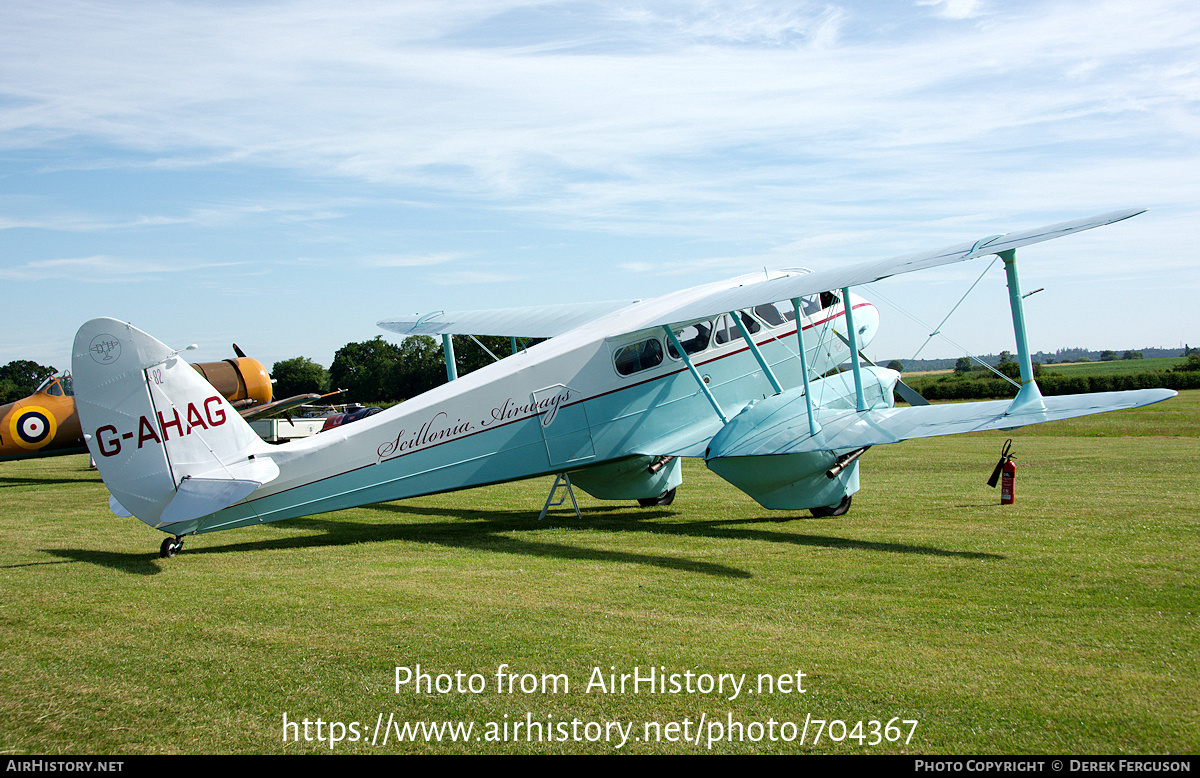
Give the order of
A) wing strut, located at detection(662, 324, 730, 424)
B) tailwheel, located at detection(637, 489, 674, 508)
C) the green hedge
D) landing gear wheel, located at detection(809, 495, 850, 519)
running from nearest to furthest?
1. wing strut, located at detection(662, 324, 730, 424)
2. landing gear wheel, located at detection(809, 495, 850, 519)
3. tailwheel, located at detection(637, 489, 674, 508)
4. the green hedge

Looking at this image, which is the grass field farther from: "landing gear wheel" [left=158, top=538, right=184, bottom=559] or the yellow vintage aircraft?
the yellow vintage aircraft

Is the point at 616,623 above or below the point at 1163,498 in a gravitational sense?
above

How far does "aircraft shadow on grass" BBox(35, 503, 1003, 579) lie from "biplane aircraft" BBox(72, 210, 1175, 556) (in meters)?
0.50

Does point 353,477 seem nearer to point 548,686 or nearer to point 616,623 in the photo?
point 616,623

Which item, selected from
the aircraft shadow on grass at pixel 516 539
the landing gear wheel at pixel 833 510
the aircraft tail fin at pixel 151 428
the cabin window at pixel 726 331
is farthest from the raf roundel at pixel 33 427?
the landing gear wheel at pixel 833 510

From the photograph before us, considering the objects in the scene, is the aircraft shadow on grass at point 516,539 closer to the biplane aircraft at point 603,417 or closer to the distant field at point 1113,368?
the biplane aircraft at point 603,417

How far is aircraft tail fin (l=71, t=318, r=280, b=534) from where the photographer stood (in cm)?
809

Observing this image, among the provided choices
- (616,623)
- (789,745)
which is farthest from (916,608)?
(789,745)

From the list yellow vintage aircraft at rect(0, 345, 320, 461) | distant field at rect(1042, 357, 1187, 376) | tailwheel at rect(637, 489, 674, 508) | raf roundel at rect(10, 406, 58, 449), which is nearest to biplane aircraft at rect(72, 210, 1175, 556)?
tailwheel at rect(637, 489, 674, 508)

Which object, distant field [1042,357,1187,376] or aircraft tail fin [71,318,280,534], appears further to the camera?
distant field [1042,357,1187,376]

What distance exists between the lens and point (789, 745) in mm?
4066

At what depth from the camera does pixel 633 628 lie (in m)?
5.96

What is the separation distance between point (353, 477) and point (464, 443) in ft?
4.27

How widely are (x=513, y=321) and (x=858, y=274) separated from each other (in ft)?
23.0
